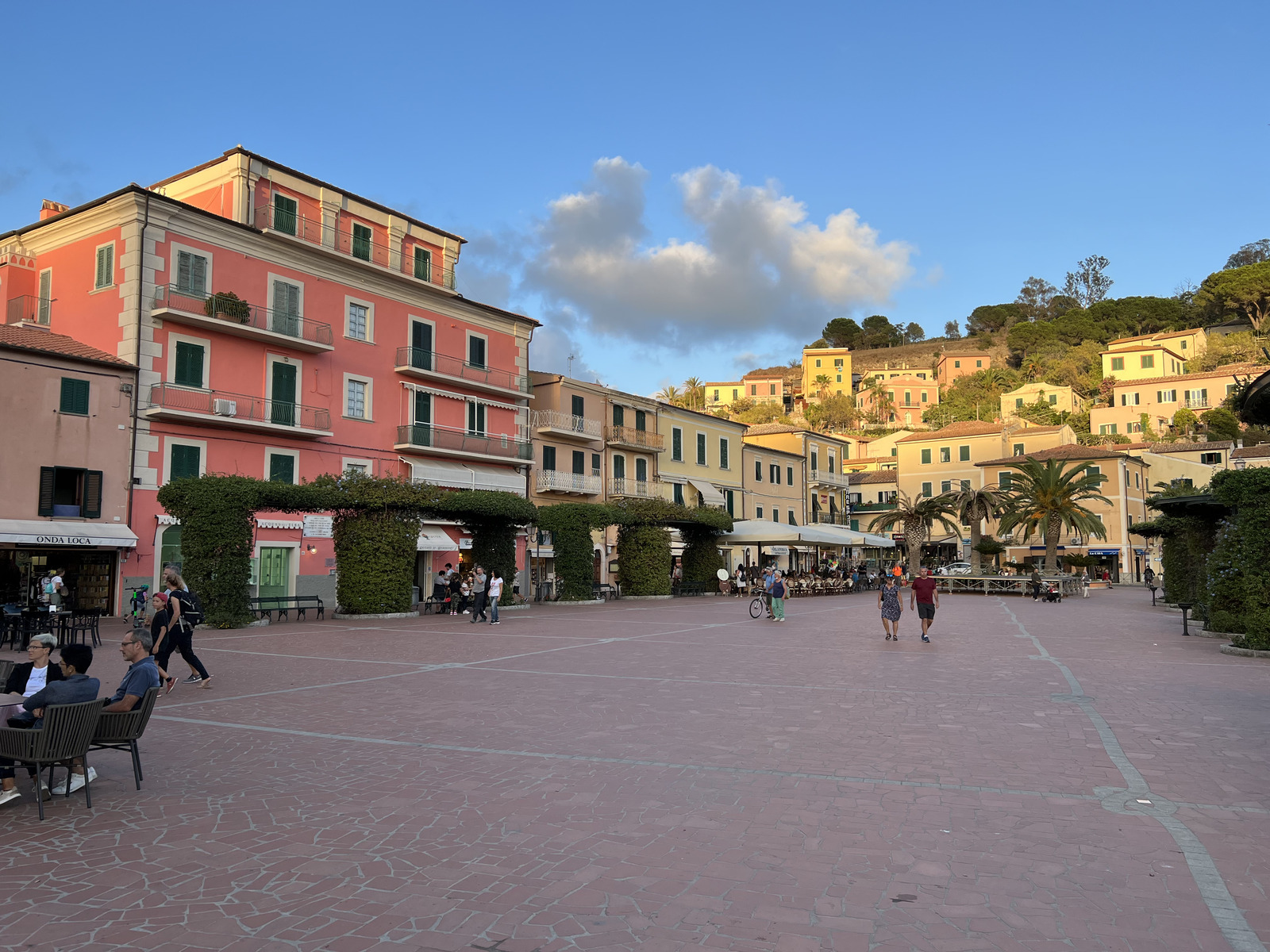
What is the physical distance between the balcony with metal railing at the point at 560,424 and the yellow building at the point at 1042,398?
217 feet

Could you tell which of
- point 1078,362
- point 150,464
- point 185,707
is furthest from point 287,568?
point 1078,362

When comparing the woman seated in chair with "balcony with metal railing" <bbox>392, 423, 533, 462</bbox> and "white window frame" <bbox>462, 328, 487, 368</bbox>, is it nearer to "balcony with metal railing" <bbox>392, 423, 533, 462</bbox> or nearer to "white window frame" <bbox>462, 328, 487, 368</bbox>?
"balcony with metal railing" <bbox>392, 423, 533, 462</bbox>

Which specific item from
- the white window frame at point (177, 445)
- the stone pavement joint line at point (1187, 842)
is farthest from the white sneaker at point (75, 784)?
the white window frame at point (177, 445)

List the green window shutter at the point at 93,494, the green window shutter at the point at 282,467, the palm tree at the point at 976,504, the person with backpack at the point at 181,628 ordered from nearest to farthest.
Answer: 1. the person with backpack at the point at 181,628
2. the green window shutter at the point at 93,494
3. the green window shutter at the point at 282,467
4. the palm tree at the point at 976,504

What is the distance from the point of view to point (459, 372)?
37.0m

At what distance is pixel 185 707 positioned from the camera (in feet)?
33.4

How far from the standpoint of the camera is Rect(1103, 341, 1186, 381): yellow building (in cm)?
8944

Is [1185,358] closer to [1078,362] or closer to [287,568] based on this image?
[1078,362]

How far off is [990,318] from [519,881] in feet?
504

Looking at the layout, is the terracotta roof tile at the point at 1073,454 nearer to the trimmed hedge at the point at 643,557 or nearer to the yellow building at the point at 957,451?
the yellow building at the point at 957,451

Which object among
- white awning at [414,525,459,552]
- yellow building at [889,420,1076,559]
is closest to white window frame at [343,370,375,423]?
white awning at [414,525,459,552]

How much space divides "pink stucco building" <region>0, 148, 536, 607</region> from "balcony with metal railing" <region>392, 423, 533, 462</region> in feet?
0.25

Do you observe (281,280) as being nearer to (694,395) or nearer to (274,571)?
(274,571)

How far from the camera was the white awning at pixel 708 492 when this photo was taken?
48812 millimetres
